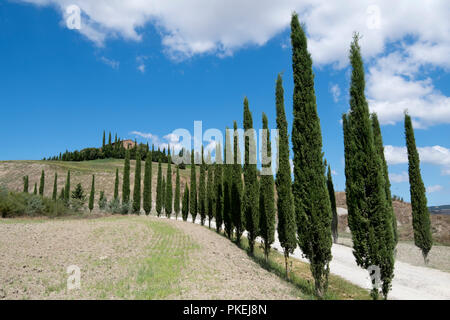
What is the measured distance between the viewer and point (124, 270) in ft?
32.9

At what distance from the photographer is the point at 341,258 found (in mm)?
20016

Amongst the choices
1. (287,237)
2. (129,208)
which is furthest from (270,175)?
(129,208)

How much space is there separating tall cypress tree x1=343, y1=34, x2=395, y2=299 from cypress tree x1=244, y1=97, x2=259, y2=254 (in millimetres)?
8090

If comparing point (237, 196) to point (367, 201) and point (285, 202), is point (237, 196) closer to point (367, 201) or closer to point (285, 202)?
point (285, 202)

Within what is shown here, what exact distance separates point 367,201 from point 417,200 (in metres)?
14.2

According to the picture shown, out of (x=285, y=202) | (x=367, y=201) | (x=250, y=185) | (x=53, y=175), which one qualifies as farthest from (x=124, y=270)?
(x=53, y=175)

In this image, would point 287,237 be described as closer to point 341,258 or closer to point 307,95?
→ point 307,95

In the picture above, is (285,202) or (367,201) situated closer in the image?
(367,201)

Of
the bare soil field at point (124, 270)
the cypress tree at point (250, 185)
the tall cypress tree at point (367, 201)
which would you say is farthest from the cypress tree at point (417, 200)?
the bare soil field at point (124, 270)

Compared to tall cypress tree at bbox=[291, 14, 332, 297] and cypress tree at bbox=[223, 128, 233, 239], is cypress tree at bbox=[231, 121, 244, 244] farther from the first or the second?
tall cypress tree at bbox=[291, 14, 332, 297]

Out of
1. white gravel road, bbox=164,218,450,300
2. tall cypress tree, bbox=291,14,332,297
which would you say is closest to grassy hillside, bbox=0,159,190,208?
white gravel road, bbox=164,218,450,300

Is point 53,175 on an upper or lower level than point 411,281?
upper
